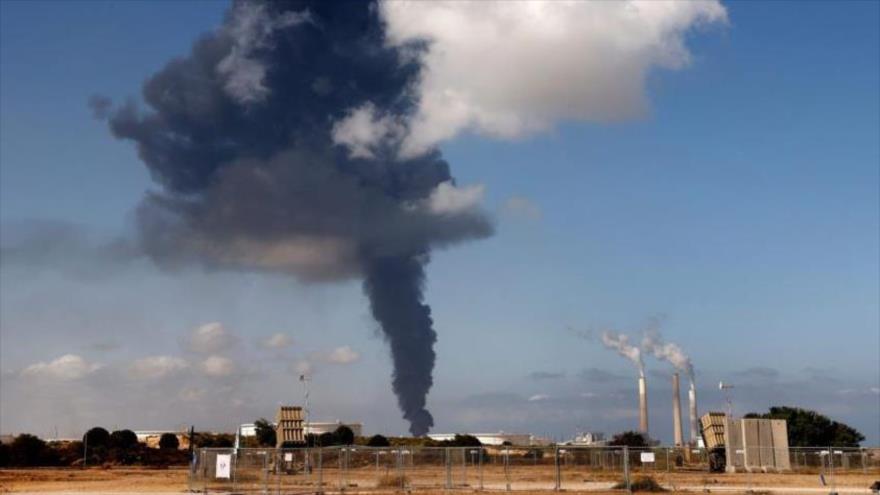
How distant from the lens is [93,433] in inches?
5153

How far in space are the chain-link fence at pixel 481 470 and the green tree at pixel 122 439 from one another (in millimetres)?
52333

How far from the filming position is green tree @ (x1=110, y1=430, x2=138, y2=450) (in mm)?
124562

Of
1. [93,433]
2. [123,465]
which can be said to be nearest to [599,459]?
[123,465]

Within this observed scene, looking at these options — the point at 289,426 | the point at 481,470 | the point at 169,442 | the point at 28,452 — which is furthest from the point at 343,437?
the point at 481,470

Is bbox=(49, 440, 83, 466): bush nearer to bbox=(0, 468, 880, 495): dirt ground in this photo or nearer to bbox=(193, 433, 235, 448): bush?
bbox=(193, 433, 235, 448): bush

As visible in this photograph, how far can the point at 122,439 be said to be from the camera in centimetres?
12888

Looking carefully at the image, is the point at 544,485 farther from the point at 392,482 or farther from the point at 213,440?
the point at 213,440

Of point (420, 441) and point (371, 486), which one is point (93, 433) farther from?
point (371, 486)

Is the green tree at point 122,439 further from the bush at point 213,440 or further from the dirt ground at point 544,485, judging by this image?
the dirt ground at point 544,485

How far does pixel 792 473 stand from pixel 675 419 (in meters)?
91.0

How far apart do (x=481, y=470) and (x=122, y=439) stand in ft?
314

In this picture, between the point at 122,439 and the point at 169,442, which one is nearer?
the point at 122,439

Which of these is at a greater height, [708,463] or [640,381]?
[640,381]

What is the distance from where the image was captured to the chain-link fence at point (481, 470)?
4578 centimetres
